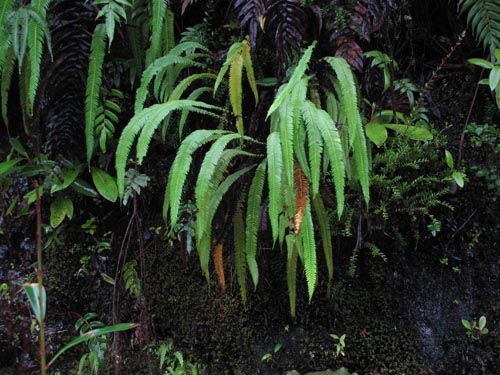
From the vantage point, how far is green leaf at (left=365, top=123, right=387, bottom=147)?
58.4 inches

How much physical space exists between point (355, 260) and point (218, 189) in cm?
67

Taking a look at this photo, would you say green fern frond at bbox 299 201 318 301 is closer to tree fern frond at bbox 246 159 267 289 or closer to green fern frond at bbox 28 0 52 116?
tree fern frond at bbox 246 159 267 289

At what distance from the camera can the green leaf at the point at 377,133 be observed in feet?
4.87

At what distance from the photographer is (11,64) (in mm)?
1584

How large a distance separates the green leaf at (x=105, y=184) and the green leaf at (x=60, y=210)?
0.18m

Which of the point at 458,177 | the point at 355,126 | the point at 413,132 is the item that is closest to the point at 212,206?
the point at 355,126

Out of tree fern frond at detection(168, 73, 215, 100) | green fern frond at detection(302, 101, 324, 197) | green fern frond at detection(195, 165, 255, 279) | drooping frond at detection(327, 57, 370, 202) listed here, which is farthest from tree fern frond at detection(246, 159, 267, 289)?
tree fern frond at detection(168, 73, 215, 100)

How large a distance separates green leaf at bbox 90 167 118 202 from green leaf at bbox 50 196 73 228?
184mm

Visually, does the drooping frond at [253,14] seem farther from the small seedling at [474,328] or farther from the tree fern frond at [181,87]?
the small seedling at [474,328]

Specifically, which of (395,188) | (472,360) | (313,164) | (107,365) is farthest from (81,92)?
(472,360)

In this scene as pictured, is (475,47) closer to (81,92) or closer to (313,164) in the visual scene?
(313,164)

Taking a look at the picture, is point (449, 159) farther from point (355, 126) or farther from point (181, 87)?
point (181, 87)

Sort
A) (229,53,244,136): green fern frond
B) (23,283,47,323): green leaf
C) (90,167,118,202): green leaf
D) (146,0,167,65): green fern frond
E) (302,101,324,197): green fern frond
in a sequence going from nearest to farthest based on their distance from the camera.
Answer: (23,283,47,323): green leaf
(302,101,324,197): green fern frond
(229,53,244,136): green fern frond
(146,0,167,65): green fern frond
(90,167,118,202): green leaf

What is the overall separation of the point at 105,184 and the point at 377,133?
3.97ft
